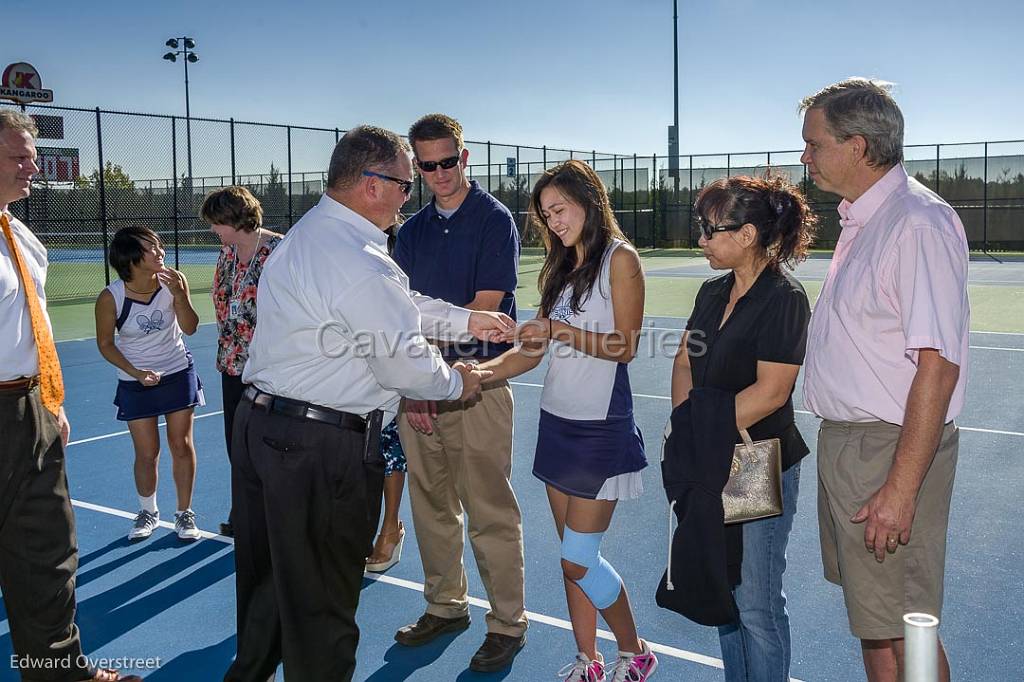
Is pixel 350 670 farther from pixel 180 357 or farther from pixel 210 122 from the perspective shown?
pixel 210 122

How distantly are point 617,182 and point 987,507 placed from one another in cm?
3280

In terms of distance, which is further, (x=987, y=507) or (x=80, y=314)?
(x=80, y=314)

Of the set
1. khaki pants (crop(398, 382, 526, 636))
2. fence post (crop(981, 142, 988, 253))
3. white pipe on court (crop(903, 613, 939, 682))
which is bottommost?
khaki pants (crop(398, 382, 526, 636))

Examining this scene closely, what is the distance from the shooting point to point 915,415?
253 cm

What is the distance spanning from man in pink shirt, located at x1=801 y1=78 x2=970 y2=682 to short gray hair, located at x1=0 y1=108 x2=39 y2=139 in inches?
117

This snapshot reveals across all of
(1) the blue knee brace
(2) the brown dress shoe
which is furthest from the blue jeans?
(2) the brown dress shoe

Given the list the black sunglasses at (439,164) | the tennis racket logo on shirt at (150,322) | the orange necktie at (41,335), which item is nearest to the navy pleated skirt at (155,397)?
the tennis racket logo on shirt at (150,322)

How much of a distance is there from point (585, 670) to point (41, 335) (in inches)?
101

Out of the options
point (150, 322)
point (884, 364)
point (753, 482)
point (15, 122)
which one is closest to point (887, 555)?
point (753, 482)

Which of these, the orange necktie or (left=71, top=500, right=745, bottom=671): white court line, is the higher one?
the orange necktie

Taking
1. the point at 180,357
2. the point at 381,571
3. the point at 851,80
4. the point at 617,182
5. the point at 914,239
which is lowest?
the point at 381,571

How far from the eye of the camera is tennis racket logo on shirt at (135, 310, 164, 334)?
223 inches

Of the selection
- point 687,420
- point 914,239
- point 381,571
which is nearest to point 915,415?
point 914,239

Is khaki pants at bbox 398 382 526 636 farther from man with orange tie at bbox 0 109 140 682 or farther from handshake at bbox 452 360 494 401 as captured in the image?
man with orange tie at bbox 0 109 140 682
